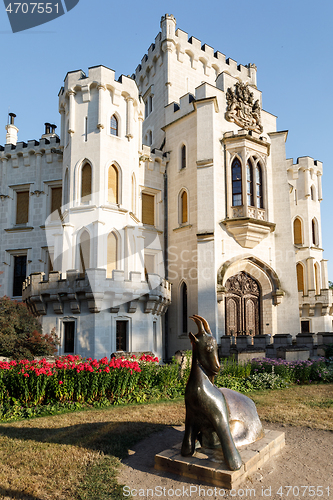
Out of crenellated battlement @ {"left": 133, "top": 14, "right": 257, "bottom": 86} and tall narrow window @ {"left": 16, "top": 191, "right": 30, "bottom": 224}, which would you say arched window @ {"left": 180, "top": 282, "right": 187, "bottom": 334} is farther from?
crenellated battlement @ {"left": 133, "top": 14, "right": 257, "bottom": 86}

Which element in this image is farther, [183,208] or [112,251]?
Answer: [183,208]

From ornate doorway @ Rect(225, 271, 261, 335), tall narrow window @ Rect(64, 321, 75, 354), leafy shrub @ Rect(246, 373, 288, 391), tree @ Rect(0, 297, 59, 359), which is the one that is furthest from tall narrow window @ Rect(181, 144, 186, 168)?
leafy shrub @ Rect(246, 373, 288, 391)

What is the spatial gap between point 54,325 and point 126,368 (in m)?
7.64

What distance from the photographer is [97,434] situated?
21.9 ft

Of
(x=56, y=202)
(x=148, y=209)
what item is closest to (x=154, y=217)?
(x=148, y=209)

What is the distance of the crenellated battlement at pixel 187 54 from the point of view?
82.2 feet

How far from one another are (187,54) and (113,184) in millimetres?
12932

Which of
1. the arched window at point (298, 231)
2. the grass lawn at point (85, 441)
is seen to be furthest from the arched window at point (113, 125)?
the arched window at point (298, 231)

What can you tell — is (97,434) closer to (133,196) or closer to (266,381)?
(266,381)

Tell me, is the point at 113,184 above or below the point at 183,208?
above

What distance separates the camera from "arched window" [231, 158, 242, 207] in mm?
21000

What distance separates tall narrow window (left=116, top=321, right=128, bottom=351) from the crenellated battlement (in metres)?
18.0

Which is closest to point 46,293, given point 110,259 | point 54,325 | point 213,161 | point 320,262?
point 54,325

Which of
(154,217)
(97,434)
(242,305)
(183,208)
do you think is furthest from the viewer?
(154,217)
